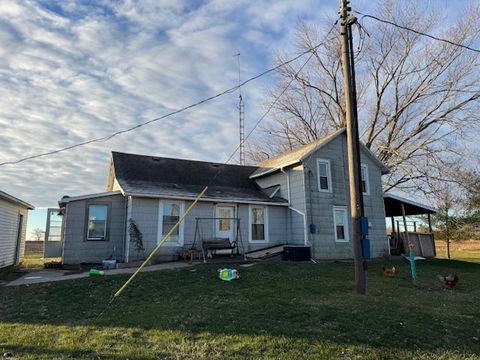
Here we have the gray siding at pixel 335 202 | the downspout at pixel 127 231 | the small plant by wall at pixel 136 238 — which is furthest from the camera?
the gray siding at pixel 335 202

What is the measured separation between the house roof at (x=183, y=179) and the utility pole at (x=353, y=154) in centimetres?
707

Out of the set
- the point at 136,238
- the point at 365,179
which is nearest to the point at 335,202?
the point at 365,179

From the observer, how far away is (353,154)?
9.48 metres

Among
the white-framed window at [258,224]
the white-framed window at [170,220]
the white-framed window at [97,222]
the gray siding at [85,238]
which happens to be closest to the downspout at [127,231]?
the gray siding at [85,238]

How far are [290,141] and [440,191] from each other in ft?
39.7

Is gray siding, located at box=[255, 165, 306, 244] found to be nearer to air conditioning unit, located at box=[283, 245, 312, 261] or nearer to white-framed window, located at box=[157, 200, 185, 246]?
air conditioning unit, located at box=[283, 245, 312, 261]

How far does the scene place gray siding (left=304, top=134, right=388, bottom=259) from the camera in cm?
1606

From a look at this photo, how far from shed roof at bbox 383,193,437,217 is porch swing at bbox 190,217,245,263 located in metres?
7.91

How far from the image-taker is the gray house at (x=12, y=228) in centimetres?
1461

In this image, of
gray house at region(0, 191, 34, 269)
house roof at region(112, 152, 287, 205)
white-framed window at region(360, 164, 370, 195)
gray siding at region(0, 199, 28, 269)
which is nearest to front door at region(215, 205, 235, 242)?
house roof at region(112, 152, 287, 205)

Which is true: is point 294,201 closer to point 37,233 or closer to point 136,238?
point 136,238

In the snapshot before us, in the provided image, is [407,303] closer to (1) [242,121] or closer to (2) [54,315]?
(2) [54,315]

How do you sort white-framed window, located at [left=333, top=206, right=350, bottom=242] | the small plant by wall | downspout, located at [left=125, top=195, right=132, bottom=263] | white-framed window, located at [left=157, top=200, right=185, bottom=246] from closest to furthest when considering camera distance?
downspout, located at [left=125, top=195, right=132, bottom=263] → the small plant by wall → white-framed window, located at [left=157, top=200, right=185, bottom=246] → white-framed window, located at [left=333, top=206, right=350, bottom=242]

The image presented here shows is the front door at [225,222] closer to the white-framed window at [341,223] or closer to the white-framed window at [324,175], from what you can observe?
the white-framed window at [324,175]
